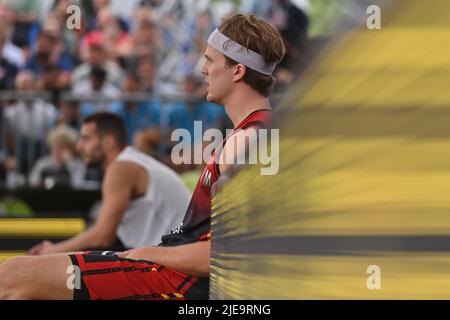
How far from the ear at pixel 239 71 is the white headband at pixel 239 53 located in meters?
0.02

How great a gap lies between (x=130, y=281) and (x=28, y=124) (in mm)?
5858

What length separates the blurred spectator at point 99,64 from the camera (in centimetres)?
963

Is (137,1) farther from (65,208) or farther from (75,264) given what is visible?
(75,264)

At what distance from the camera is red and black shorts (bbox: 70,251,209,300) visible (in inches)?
143

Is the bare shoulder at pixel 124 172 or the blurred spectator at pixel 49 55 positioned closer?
the bare shoulder at pixel 124 172

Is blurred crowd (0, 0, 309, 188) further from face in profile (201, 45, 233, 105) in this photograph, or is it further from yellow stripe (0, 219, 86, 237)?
face in profile (201, 45, 233, 105)

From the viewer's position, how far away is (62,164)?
9078 millimetres

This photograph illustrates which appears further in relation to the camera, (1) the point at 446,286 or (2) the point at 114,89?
(2) the point at 114,89

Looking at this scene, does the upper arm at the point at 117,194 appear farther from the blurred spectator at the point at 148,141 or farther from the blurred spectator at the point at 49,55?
the blurred spectator at the point at 49,55

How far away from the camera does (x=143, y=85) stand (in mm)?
9445

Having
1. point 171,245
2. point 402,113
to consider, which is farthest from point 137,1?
point 402,113

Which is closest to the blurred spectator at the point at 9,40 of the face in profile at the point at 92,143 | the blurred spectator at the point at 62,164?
the blurred spectator at the point at 62,164

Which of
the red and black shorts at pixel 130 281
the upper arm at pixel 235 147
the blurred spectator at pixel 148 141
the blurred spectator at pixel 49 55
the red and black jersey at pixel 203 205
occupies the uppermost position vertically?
the blurred spectator at pixel 49 55

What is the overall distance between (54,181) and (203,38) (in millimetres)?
1851
